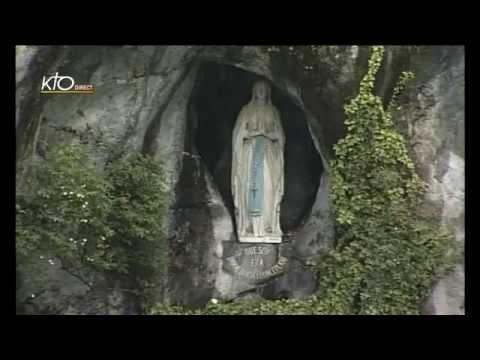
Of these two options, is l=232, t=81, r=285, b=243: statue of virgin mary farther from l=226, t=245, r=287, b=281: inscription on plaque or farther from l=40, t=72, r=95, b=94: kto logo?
l=40, t=72, r=95, b=94: kto logo

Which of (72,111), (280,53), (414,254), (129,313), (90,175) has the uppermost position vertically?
(280,53)

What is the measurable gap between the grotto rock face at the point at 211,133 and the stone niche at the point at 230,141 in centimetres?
1

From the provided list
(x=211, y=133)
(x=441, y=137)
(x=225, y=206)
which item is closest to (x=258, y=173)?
(x=225, y=206)

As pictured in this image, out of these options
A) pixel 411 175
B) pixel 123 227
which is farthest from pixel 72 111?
pixel 411 175

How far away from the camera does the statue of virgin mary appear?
10211mm

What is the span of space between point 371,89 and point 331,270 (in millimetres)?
1975

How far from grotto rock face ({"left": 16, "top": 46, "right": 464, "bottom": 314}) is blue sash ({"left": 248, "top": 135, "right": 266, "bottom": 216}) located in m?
0.31

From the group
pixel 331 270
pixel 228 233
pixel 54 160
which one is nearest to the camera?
pixel 54 160

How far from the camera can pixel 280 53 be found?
9.52 metres

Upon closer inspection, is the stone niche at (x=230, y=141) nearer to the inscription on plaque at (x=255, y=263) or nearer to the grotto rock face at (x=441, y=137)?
the inscription on plaque at (x=255, y=263)

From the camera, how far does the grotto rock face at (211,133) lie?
916 centimetres

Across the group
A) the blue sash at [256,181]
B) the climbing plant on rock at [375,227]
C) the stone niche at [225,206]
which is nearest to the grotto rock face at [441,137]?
the climbing plant on rock at [375,227]

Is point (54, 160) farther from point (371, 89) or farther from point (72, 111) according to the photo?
point (371, 89)

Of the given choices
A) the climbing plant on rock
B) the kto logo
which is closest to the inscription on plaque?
the climbing plant on rock
